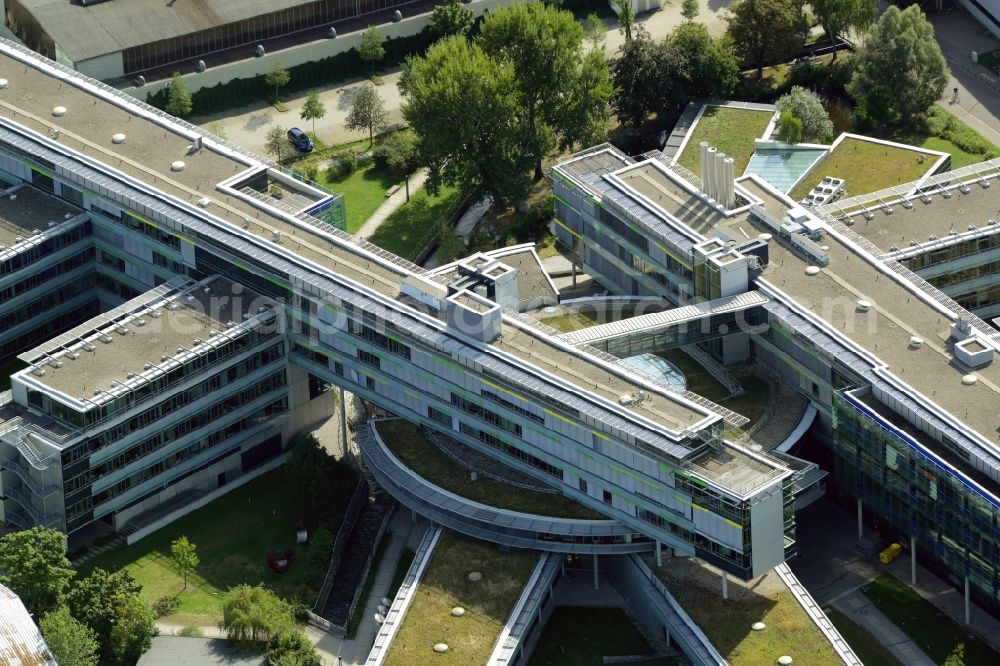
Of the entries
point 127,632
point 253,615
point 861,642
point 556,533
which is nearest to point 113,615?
point 127,632

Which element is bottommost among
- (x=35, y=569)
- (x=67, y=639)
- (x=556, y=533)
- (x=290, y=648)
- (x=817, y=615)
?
(x=290, y=648)

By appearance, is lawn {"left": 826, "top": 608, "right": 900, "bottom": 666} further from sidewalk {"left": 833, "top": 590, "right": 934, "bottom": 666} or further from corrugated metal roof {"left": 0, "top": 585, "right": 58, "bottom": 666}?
corrugated metal roof {"left": 0, "top": 585, "right": 58, "bottom": 666}

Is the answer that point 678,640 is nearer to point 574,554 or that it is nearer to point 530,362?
point 574,554

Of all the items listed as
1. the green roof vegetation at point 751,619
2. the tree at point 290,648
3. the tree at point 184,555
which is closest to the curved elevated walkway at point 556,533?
the green roof vegetation at point 751,619

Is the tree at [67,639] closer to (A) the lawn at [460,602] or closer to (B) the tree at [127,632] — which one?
(B) the tree at [127,632]

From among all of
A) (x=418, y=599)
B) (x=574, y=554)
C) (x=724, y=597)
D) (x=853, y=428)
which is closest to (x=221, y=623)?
(x=418, y=599)

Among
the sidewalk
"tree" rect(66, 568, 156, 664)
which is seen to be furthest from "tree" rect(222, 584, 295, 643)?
the sidewalk

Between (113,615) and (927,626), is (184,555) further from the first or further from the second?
(927,626)
